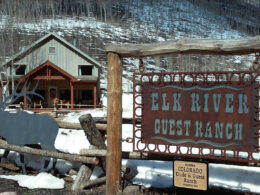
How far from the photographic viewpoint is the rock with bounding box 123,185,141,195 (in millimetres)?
5748

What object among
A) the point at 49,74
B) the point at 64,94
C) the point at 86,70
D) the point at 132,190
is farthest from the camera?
the point at 86,70

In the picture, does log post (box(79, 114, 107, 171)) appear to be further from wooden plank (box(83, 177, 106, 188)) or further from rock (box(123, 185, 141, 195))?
rock (box(123, 185, 141, 195))

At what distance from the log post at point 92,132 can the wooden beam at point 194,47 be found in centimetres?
146

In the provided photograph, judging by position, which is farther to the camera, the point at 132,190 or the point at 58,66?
the point at 58,66

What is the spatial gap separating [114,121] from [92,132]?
2.85 feet

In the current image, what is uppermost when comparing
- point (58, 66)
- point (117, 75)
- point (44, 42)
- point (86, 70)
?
point (44, 42)

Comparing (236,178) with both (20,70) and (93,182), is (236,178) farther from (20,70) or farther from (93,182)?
(20,70)

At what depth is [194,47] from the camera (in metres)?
4.96

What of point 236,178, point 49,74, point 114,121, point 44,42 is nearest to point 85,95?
point 49,74

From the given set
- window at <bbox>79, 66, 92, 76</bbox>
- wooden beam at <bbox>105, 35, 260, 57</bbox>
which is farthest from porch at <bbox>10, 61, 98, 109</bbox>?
wooden beam at <bbox>105, 35, 260, 57</bbox>

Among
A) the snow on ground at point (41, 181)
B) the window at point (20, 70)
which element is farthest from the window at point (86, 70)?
the snow on ground at point (41, 181)

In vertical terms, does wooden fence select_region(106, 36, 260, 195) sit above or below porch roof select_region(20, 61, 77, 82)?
below

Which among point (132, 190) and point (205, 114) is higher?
point (205, 114)

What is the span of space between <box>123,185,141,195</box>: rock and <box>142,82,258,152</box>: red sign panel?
113 centimetres
